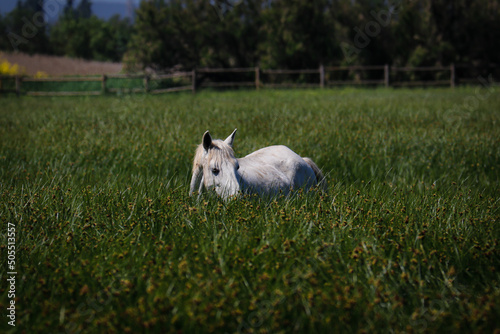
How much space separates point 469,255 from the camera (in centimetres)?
275

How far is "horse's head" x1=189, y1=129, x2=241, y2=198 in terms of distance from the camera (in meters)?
3.26

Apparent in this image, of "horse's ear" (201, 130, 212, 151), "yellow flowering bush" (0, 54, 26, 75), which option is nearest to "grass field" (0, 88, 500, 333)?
"horse's ear" (201, 130, 212, 151)

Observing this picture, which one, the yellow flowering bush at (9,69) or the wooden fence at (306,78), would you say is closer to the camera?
the wooden fence at (306,78)

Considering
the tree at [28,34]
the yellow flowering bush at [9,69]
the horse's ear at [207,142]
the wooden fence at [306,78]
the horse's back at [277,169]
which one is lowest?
the horse's back at [277,169]

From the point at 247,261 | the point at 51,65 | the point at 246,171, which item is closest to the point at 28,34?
the point at 51,65

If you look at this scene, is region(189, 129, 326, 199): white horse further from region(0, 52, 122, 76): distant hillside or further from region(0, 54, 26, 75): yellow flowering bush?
region(0, 52, 122, 76): distant hillside

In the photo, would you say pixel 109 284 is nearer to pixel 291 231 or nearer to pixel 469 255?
pixel 291 231

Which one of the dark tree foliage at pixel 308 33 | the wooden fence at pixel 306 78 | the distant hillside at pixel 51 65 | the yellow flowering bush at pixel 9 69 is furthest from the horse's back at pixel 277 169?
the distant hillside at pixel 51 65

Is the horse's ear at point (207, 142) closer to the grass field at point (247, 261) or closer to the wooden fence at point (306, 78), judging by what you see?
the grass field at point (247, 261)

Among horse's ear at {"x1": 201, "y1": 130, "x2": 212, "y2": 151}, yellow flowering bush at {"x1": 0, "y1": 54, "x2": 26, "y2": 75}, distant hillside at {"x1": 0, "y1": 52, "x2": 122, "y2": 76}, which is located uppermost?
distant hillside at {"x1": 0, "y1": 52, "x2": 122, "y2": 76}

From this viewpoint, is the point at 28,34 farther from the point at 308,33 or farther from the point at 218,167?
the point at 218,167

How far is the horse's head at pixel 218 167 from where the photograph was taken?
3256 mm

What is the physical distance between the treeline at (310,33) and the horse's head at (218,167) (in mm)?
24556

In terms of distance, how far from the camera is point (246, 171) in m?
3.57
